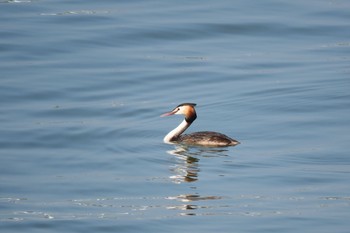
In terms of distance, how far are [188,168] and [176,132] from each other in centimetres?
215

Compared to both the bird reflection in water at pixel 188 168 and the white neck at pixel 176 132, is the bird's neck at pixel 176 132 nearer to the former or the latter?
the white neck at pixel 176 132

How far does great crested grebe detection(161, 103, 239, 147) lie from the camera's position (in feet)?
59.1

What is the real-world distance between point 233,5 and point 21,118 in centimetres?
1143

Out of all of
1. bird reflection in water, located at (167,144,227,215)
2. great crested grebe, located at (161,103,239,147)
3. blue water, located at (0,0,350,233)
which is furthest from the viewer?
great crested grebe, located at (161,103,239,147)

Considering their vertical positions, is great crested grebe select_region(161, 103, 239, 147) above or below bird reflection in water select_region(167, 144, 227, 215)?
above

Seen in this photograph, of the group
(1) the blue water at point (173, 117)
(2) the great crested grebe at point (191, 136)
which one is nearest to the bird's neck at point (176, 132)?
(2) the great crested grebe at point (191, 136)

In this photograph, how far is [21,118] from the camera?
64.0 feet

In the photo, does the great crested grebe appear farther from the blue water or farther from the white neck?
the blue water

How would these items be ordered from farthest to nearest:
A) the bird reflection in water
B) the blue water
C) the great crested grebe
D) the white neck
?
1. the white neck
2. the great crested grebe
3. the bird reflection in water
4. the blue water

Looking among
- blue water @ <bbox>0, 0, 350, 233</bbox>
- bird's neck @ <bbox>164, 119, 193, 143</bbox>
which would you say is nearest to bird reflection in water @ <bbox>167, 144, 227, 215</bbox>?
blue water @ <bbox>0, 0, 350, 233</bbox>

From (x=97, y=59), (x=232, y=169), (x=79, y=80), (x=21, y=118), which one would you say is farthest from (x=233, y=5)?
(x=232, y=169)

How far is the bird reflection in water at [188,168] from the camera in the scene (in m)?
14.5

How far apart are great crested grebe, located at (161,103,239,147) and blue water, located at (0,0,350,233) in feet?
0.72

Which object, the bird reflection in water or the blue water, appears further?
the bird reflection in water
